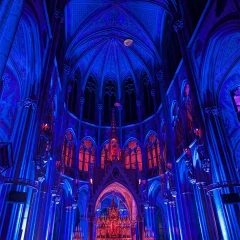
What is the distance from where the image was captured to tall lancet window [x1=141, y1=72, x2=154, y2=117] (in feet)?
87.8

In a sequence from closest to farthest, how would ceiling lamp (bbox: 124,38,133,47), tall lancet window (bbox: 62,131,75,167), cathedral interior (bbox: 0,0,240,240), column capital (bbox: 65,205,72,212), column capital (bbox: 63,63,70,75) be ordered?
cathedral interior (bbox: 0,0,240,240) → column capital (bbox: 65,205,72,212) → column capital (bbox: 63,63,70,75) → tall lancet window (bbox: 62,131,75,167) → ceiling lamp (bbox: 124,38,133,47)

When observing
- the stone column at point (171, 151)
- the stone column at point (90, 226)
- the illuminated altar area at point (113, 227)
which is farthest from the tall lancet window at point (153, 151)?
the stone column at point (90, 226)

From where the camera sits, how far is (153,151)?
24641 mm

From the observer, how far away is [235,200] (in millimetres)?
10586

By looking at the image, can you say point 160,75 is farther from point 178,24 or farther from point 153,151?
point 153,151

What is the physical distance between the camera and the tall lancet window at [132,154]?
2559 cm

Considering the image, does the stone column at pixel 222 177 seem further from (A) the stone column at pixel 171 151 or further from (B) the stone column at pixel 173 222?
(B) the stone column at pixel 173 222

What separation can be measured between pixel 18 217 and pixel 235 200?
9720mm

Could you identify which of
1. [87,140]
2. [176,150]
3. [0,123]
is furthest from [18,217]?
[87,140]

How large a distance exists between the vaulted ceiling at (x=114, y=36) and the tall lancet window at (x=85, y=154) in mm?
8356

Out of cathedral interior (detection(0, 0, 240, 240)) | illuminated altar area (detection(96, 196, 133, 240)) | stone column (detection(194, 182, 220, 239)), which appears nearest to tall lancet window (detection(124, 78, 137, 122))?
cathedral interior (detection(0, 0, 240, 240))

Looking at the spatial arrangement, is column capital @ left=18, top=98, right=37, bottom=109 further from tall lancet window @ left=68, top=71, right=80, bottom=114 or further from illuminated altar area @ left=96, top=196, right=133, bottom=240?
tall lancet window @ left=68, top=71, right=80, bottom=114

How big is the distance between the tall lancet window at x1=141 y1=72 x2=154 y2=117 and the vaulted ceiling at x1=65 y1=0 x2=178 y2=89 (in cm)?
108

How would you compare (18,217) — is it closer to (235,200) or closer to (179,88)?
(235,200)
